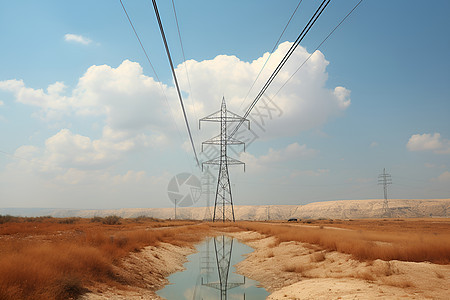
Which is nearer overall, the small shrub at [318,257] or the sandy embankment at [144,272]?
the sandy embankment at [144,272]

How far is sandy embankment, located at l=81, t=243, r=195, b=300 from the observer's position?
14469mm

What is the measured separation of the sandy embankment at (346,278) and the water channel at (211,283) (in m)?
1.02

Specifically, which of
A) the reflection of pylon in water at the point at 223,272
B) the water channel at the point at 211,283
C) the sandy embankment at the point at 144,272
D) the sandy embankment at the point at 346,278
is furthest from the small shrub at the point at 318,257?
the sandy embankment at the point at 144,272

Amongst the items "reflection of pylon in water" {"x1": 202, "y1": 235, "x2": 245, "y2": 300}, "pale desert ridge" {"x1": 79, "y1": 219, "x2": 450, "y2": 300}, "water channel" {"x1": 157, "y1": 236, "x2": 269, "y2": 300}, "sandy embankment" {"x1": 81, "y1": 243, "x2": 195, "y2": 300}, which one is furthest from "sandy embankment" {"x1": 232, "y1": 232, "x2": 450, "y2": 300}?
"sandy embankment" {"x1": 81, "y1": 243, "x2": 195, "y2": 300}

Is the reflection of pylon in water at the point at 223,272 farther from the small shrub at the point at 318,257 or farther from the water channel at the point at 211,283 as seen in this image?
the small shrub at the point at 318,257

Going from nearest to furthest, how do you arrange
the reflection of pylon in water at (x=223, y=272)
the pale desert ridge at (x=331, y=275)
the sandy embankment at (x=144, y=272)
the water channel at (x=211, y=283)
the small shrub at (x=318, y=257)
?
the pale desert ridge at (x=331, y=275) < the sandy embankment at (x=144, y=272) < the water channel at (x=211, y=283) < the reflection of pylon in water at (x=223, y=272) < the small shrub at (x=318, y=257)

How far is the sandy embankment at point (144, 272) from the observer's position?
1447 centimetres

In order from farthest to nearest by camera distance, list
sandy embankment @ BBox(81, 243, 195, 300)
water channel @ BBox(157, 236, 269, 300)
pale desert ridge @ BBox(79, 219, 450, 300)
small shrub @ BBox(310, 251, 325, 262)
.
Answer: small shrub @ BBox(310, 251, 325, 262) → water channel @ BBox(157, 236, 269, 300) → sandy embankment @ BBox(81, 243, 195, 300) → pale desert ridge @ BBox(79, 219, 450, 300)

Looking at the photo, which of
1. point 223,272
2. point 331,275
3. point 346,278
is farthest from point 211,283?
point 346,278

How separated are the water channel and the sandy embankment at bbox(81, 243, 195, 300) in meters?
0.69

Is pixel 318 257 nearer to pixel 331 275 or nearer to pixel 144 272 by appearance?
pixel 331 275

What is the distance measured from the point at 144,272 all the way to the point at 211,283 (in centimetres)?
419

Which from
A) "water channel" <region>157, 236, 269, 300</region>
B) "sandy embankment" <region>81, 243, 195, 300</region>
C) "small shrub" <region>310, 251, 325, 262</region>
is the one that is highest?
"small shrub" <region>310, 251, 325, 262</region>

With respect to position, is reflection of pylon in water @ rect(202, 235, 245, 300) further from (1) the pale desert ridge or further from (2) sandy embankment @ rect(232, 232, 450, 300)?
(2) sandy embankment @ rect(232, 232, 450, 300)
